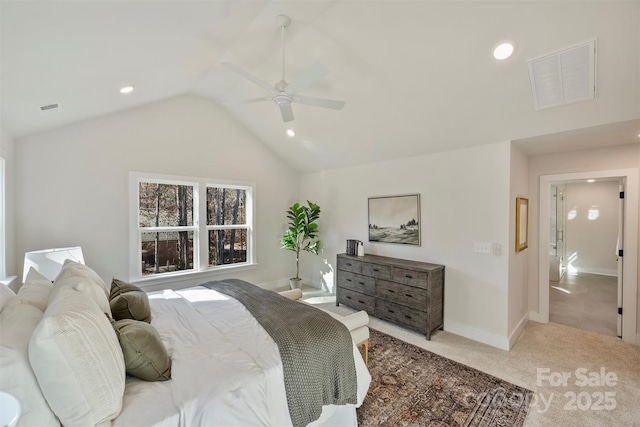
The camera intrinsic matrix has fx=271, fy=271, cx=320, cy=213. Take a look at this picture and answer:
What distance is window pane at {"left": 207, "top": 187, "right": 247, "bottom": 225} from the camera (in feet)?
15.6

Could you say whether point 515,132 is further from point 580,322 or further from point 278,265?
point 278,265

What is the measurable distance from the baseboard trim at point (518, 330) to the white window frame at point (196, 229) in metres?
3.99

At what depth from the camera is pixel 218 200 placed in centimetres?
484

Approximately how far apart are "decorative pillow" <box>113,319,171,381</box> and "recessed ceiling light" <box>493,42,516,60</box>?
3186 millimetres

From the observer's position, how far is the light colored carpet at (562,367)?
6.75ft

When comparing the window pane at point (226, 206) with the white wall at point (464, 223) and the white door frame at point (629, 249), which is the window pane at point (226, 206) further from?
the white door frame at point (629, 249)

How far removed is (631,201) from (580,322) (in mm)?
1752

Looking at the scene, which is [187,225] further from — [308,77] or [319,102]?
[308,77]

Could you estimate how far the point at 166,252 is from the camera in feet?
14.0

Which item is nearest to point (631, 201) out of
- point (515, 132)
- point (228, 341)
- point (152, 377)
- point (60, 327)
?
point (515, 132)

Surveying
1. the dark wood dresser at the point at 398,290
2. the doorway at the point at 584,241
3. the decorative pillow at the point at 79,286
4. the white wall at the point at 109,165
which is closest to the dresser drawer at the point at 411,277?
the dark wood dresser at the point at 398,290

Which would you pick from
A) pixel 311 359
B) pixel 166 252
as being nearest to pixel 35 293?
pixel 311 359

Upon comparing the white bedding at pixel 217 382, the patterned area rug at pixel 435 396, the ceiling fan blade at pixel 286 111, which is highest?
the ceiling fan blade at pixel 286 111

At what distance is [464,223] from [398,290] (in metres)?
1.18
